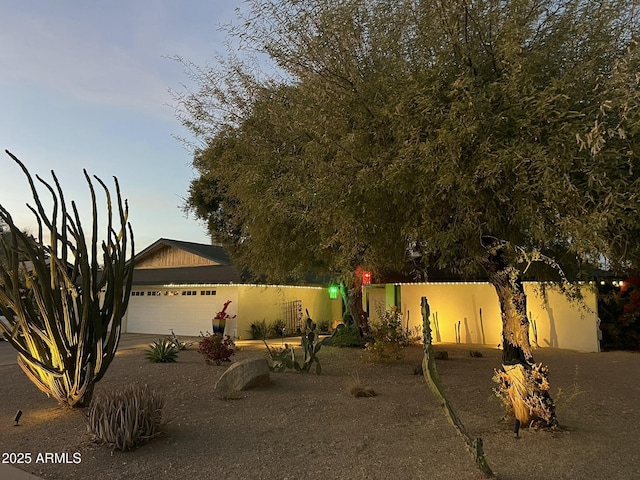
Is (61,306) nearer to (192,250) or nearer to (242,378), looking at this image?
(242,378)

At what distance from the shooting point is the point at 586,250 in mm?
4664

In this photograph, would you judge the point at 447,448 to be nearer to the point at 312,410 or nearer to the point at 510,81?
the point at 312,410

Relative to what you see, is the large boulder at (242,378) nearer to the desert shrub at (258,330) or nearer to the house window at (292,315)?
the desert shrub at (258,330)

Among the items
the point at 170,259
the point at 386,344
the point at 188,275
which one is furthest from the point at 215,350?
the point at 170,259

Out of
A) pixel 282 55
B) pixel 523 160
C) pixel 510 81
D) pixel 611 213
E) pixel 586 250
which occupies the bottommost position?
pixel 586 250

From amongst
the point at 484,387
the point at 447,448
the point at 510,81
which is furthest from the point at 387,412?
the point at 510,81

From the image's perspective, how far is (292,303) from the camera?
23422 mm

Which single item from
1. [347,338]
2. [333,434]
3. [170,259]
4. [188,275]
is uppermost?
[170,259]

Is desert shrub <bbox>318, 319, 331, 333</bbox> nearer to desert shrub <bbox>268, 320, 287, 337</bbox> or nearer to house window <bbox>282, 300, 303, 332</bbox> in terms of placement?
house window <bbox>282, 300, 303, 332</bbox>

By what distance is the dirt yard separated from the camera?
15.8 ft

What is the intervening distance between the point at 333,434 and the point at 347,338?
33.8 ft

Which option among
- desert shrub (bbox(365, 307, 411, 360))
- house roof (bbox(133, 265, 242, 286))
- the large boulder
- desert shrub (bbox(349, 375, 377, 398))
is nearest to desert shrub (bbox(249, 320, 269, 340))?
house roof (bbox(133, 265, 242, 286))

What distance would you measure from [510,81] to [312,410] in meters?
5.23

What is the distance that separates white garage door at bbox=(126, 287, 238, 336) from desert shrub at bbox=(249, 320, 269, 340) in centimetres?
89
